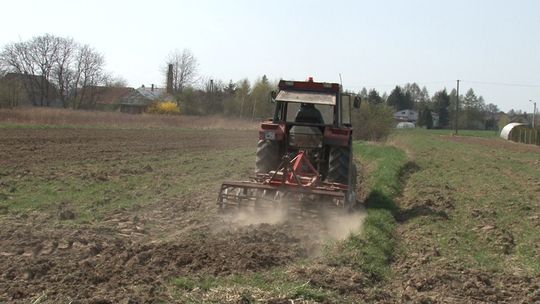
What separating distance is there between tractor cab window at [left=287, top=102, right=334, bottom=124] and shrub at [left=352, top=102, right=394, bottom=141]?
29.4m

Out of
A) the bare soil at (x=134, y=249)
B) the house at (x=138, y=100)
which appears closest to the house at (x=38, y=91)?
the house at (x=138, y=100)

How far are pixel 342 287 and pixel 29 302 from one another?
9.00 ft

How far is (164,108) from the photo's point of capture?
6438 centimetres

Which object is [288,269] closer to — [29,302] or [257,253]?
[257,253]

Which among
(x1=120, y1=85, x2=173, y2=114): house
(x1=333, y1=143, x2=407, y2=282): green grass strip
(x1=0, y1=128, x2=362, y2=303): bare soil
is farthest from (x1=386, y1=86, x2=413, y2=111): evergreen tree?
(x1=0, y1=128, x2=362, y2=303): bare soil

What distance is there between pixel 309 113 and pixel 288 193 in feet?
8.86

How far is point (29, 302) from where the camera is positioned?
4.70 metres

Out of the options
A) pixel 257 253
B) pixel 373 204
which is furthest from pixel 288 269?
pixel 373 204

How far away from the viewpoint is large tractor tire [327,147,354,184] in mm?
10719

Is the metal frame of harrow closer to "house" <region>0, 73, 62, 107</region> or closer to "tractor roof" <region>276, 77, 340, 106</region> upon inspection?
"tractor roof" <region>276, 77, 340, 106</region>

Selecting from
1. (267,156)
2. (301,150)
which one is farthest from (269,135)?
(301,150)

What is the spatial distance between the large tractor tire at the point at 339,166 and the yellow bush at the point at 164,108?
53907 mm

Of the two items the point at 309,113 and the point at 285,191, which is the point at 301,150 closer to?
the point at 309,113

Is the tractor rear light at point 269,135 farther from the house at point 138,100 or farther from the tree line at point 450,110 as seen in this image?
the tree line at point 450,110
